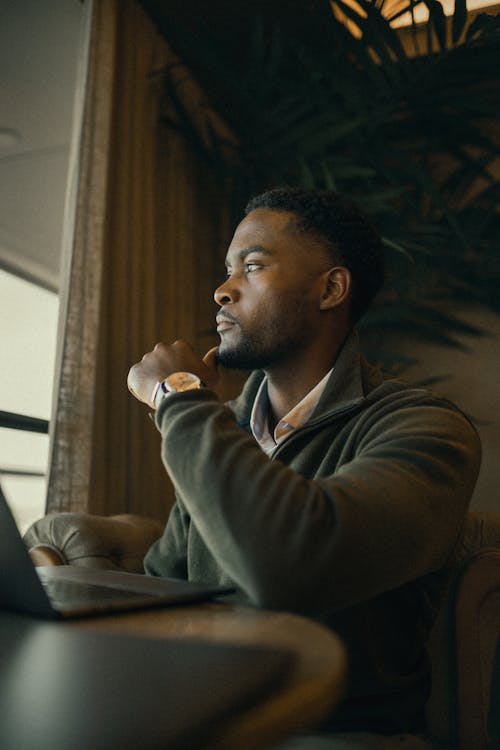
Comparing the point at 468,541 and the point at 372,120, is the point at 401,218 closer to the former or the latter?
the point at 372,120

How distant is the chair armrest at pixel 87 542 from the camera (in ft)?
4.43

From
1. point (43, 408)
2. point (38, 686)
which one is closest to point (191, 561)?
point (38, 686)

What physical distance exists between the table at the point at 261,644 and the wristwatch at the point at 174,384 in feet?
1.32

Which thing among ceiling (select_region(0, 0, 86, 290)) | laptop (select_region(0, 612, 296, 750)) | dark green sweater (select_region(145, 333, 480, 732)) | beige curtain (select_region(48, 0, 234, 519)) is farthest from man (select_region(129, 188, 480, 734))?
ceiling (select_region(0, 0, 86, 290))

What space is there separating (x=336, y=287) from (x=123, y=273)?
1.47m

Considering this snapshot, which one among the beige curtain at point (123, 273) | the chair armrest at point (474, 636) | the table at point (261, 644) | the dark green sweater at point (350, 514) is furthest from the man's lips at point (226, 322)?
the beige curtain at point (123, 273)

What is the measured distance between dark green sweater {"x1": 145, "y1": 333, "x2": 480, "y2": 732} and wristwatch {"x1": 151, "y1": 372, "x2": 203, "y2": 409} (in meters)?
0.15

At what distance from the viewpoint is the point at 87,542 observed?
1360 mm

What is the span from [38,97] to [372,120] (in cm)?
149

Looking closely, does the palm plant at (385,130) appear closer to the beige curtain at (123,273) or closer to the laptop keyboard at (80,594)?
the beige curtain at (123,273)

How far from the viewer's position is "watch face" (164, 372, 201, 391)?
1.05 meters

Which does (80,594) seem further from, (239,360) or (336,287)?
(336,287)

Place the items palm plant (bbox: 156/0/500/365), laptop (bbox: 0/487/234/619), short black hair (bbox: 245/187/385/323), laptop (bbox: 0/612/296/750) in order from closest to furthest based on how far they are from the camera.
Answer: laptop (bbox: 0/612/296/750), laptop (bbox: 0/487/234/619), short black hair (bbox: 245/187/385/323), palm plant (bbox: 156/0/500/365)

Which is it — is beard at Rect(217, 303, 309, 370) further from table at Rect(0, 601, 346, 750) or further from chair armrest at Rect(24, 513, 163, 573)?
table at Rect(0, 601, 346, 750)
